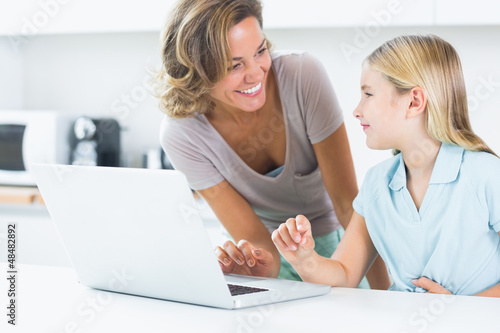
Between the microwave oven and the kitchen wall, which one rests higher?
the kitchen wall

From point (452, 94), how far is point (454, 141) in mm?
104

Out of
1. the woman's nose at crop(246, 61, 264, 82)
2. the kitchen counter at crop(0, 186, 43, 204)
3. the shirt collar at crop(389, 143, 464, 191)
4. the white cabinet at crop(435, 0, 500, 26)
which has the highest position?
the white cabinet at crop(435, 0, 500, 26)

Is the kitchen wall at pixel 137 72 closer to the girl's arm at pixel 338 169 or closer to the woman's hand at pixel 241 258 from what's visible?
the girl's arm at pixel 338 169

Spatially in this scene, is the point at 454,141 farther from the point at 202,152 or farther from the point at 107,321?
the point at 107,321

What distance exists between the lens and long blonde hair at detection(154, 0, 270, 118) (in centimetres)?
127

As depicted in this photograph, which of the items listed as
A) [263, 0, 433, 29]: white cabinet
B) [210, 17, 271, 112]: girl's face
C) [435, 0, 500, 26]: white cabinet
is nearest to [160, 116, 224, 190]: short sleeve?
[210, 17, 271, 112]: girl's face

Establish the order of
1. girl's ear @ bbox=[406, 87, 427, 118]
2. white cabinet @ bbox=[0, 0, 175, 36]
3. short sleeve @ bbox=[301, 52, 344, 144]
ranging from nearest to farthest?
girl's ear @ bbox=[406, 87, 427, 118]
short sleeve @ bbox=[301, 52, 344, 144]
white cabinet @ bbox=[0, 0, 175, 36]

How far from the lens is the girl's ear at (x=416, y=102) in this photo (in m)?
1.18

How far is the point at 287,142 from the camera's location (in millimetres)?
1454

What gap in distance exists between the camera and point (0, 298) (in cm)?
100

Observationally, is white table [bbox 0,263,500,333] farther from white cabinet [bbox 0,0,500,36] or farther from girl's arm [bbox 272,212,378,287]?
white cabinet [bbox 0,0,500,36]

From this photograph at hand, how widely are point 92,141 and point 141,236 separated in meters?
1.97

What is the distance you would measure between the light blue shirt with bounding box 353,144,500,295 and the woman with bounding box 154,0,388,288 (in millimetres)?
291

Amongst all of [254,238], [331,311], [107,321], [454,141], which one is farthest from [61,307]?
[454,141]
